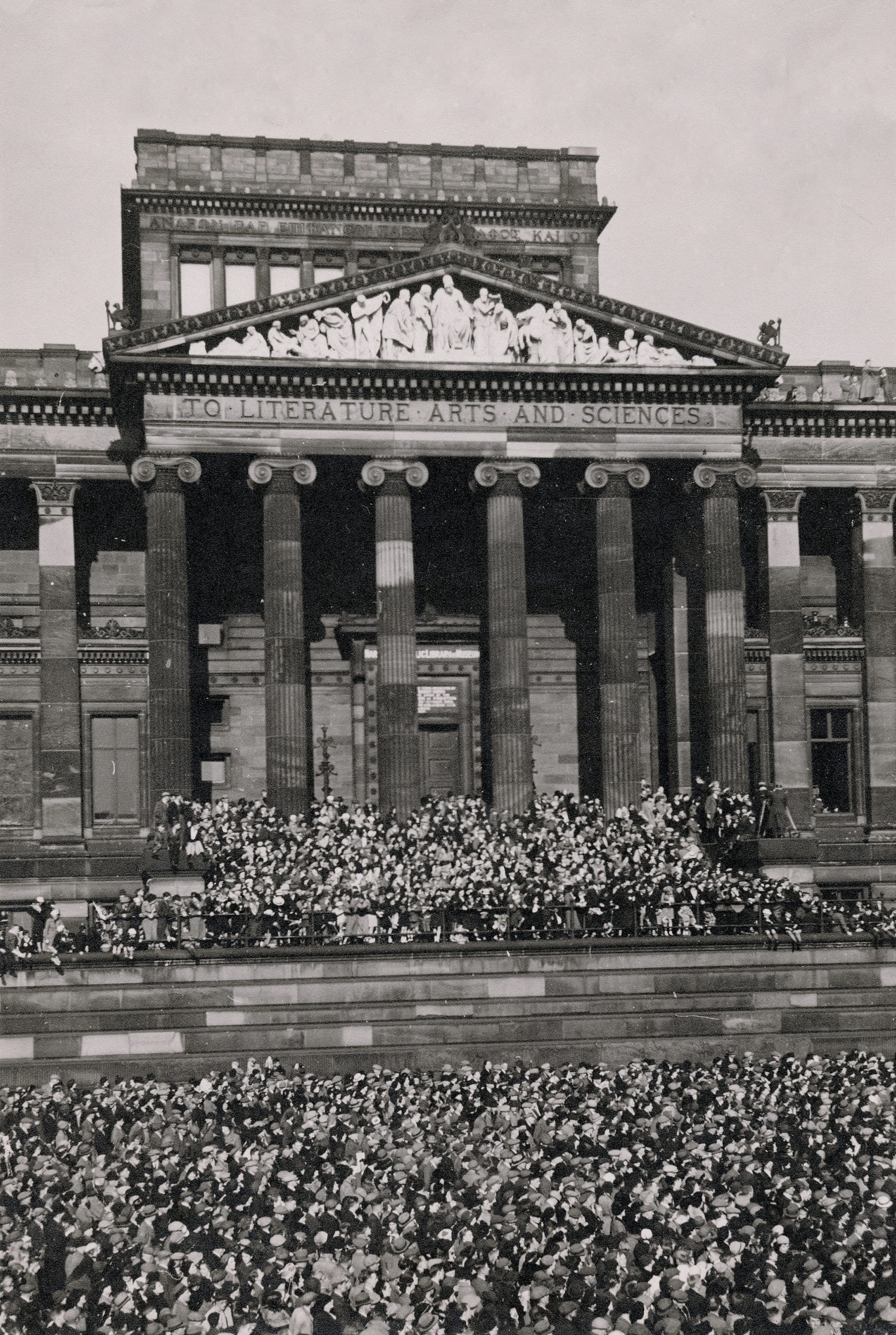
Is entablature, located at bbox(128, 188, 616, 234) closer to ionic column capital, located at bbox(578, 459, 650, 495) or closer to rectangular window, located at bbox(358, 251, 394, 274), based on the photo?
rectangular window, located at bbox(358, 251, 394, 274)

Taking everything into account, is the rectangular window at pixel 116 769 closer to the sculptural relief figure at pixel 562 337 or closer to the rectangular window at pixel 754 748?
the sculptural relief figure at pixel 562 337

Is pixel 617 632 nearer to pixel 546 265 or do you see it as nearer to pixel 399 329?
pixel 399 329

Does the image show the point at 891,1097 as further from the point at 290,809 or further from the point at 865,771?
the point at 865,771

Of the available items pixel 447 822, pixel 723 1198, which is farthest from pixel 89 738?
pixel 723 1198

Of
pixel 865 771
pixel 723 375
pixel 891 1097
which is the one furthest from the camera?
pixel 865 771

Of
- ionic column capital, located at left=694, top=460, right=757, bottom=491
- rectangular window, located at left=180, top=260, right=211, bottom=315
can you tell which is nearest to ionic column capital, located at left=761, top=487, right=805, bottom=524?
ionic column capital, located at left=694, top=460, right=757, bottom=491
